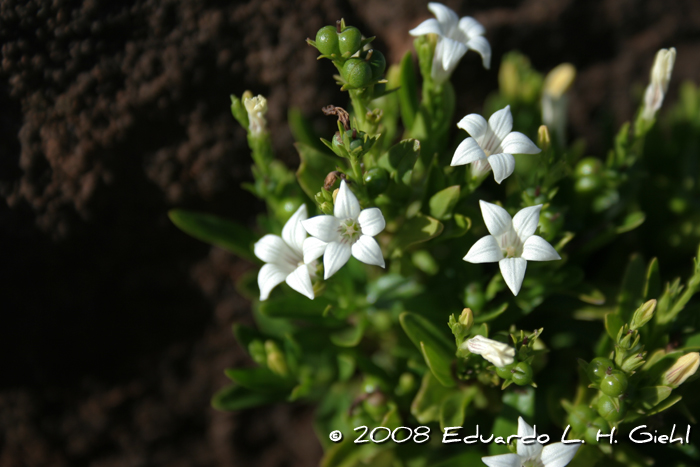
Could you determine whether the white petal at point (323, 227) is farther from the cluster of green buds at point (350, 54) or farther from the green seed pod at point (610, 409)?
the green seed pod at point (610, 409)

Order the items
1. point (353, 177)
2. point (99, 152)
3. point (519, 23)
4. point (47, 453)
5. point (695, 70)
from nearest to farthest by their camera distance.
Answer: point (353, 177), point (99, 152), point (47, 453), point (519, 23), point (695, 70)

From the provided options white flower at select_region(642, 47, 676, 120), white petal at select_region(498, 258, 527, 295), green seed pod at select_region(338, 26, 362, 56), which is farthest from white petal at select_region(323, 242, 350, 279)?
white flower at select_region(642, 47, 676, 120)

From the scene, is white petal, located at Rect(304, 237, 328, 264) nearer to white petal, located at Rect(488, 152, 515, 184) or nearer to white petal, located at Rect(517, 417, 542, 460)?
white petal, located at Rect(488, 152, 515, 184)

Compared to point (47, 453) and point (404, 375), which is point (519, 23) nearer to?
point (404, 375)

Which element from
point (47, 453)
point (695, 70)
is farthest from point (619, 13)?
point (47, 453)

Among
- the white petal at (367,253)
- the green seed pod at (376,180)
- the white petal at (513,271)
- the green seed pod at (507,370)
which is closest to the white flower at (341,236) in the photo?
the white petal at (367,253)

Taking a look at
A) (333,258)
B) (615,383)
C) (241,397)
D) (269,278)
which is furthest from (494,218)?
(241,397)
